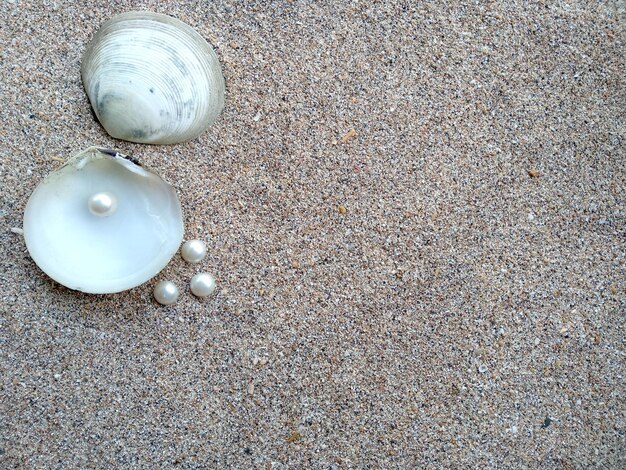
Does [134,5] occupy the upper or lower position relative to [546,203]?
upper

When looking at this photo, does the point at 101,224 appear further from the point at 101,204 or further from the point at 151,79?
the point at 151,79

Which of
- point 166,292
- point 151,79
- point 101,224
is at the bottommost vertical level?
point 166,292

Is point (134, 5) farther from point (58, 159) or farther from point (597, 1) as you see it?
point (597, 1)

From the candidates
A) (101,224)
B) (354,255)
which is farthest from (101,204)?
(354,255)

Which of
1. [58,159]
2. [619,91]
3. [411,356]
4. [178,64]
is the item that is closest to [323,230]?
[411,356]

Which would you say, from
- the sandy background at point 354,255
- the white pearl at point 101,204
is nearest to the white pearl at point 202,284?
the sandy background at point 354,255

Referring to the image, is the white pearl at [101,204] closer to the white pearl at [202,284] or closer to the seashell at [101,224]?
the seashell at [101,224]
